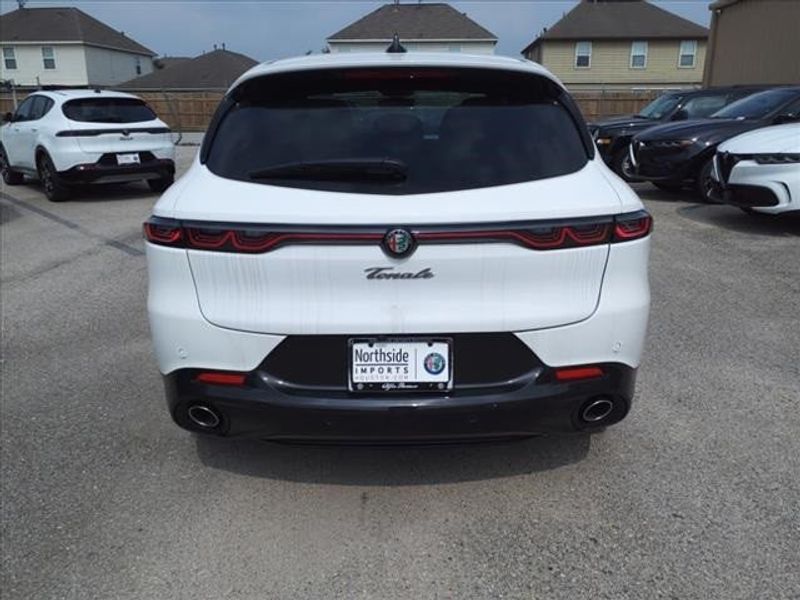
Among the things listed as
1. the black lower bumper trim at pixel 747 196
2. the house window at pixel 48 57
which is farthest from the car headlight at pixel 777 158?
the house window at pixel 48 57

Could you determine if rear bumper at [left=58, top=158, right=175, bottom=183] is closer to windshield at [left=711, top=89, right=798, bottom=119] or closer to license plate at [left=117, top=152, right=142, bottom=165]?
license plate at [left=117, top=152, right=142, bottom=165]

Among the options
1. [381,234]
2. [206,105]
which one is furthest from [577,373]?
[206,105]

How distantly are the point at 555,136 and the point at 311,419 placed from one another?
144 cm

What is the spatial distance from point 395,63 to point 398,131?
342mm

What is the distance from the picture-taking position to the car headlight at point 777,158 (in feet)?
23.4

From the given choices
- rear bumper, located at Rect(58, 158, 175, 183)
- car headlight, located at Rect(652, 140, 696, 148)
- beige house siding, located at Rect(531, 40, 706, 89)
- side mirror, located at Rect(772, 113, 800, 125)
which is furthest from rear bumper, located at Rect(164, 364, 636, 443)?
beige house siding, located at Rect(531, 40, 706, 89)

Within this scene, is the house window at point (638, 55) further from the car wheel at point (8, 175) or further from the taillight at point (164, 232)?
the taillight at point (164, 232)

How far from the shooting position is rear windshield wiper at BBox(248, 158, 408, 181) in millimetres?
2504

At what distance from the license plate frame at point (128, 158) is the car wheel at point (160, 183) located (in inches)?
31.5

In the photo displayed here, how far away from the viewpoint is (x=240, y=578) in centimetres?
251

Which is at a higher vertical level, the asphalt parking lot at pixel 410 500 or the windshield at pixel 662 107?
the windshield at pixel 662 107

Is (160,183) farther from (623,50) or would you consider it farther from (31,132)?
(623,50)

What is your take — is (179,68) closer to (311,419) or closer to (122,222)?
(122,222)

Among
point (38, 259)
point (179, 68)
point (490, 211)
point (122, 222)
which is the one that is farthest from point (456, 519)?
point (179, 68)
